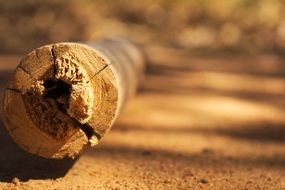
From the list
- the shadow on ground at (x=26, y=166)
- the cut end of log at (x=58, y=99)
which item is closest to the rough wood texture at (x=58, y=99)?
the cut end of log at (x=58, y=99)

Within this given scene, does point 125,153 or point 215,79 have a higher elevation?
Answer: point 215,79

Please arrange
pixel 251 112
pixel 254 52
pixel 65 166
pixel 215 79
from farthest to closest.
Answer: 1. pixel 254 52
2. pixel 215 79
3. pixel 251 112
4. pixel 65 166

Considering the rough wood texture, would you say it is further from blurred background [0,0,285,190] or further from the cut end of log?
blurred background [0,0,285,190]

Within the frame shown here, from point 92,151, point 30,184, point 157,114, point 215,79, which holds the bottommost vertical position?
point 30,184

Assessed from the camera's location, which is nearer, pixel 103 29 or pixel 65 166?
pixel 65 166

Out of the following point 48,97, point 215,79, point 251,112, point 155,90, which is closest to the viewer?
point 48,97

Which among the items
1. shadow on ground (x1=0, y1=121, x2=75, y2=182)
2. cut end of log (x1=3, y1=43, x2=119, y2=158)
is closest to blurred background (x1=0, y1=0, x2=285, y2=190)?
shadow on ground (x1=0, y1=121, x2=75, y2=182)

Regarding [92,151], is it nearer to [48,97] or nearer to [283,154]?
[48,97]

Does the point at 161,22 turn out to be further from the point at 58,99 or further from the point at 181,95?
the point at 58,99

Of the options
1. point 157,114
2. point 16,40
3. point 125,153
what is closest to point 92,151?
point 125,153
